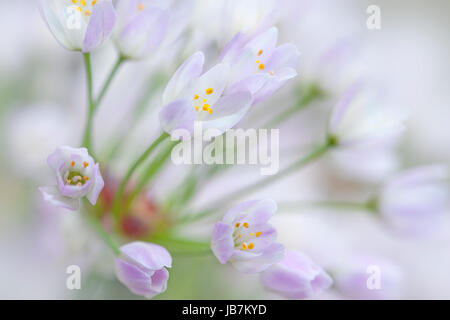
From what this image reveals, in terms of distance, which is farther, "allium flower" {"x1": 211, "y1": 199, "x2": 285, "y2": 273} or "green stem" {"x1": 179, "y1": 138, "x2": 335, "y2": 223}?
"green stem" {"x1": 179, "y1": 138, "x2": 335, "y2": 223}

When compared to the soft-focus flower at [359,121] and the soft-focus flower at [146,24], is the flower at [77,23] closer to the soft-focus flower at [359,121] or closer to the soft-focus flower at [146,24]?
the soft-focus flower at [146,24]

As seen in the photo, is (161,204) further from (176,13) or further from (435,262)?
(435,262)

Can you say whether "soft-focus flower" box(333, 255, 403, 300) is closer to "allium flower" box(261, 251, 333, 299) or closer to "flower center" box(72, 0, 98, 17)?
"allium flower" box(261, 251, 333, 299)

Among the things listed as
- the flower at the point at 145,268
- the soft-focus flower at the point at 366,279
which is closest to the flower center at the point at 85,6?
the flower at the point at 145,268

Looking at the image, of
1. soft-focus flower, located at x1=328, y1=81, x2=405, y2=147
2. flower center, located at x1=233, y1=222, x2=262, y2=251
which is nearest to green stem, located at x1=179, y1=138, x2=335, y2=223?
soft-focus flower, located at x1=328, y1=81, x2=405, y2=147

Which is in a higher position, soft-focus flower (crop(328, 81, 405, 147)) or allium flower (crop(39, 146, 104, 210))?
soft-focus flower (crop(328, 81, 405, 147))

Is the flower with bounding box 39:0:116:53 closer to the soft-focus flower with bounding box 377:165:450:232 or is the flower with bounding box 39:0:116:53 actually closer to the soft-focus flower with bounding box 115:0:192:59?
the soft-focus flower with bounding box 115:0:192:59

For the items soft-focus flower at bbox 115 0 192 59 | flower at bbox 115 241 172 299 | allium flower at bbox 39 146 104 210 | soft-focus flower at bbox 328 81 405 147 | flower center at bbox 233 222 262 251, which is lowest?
flower at bbox 115 241 172 299

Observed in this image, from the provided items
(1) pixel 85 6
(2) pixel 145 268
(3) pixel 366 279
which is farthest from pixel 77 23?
(3) pixel 366 279
